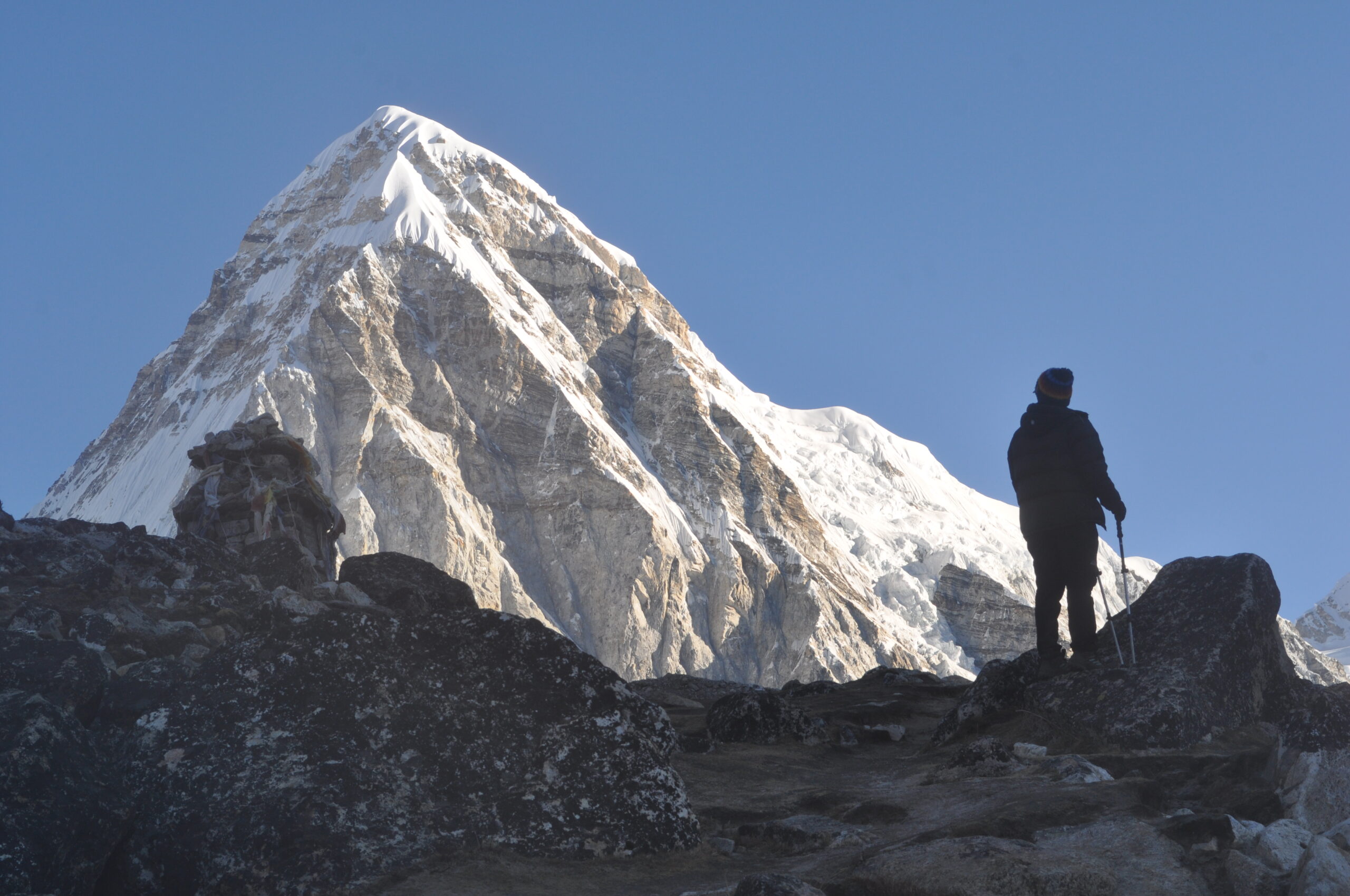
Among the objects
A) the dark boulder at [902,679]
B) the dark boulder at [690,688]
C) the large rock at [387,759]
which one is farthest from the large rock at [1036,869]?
the dark boulder at [902,679]

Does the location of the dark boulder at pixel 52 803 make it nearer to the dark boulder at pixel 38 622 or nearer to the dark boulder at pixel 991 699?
the dark boulder at pixel 38 622

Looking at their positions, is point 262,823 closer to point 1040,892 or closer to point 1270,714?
point 1040,892

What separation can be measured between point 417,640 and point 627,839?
1.67m

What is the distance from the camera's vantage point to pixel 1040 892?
4.41 m

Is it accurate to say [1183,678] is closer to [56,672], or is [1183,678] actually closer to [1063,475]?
[1063,475]

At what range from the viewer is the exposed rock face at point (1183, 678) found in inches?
291

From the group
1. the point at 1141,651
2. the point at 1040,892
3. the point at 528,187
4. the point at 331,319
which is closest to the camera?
Answer: the point at 1040,892

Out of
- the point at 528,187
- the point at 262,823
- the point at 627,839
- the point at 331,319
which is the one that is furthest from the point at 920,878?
the point at 528,187

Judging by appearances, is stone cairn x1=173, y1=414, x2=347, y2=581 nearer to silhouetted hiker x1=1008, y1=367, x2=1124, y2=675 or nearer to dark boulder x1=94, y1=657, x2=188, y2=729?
dark boulder x1=94, y1=657, x2=188, y2=729

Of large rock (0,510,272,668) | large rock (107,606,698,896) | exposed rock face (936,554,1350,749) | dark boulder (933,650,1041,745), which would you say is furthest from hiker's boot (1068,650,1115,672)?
→ large rock (0,510,272,668)

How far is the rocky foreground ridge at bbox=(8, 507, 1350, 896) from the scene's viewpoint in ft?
15.8

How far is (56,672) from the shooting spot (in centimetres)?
630

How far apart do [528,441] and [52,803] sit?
77.6m

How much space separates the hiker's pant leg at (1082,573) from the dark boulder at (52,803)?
6.15 m
